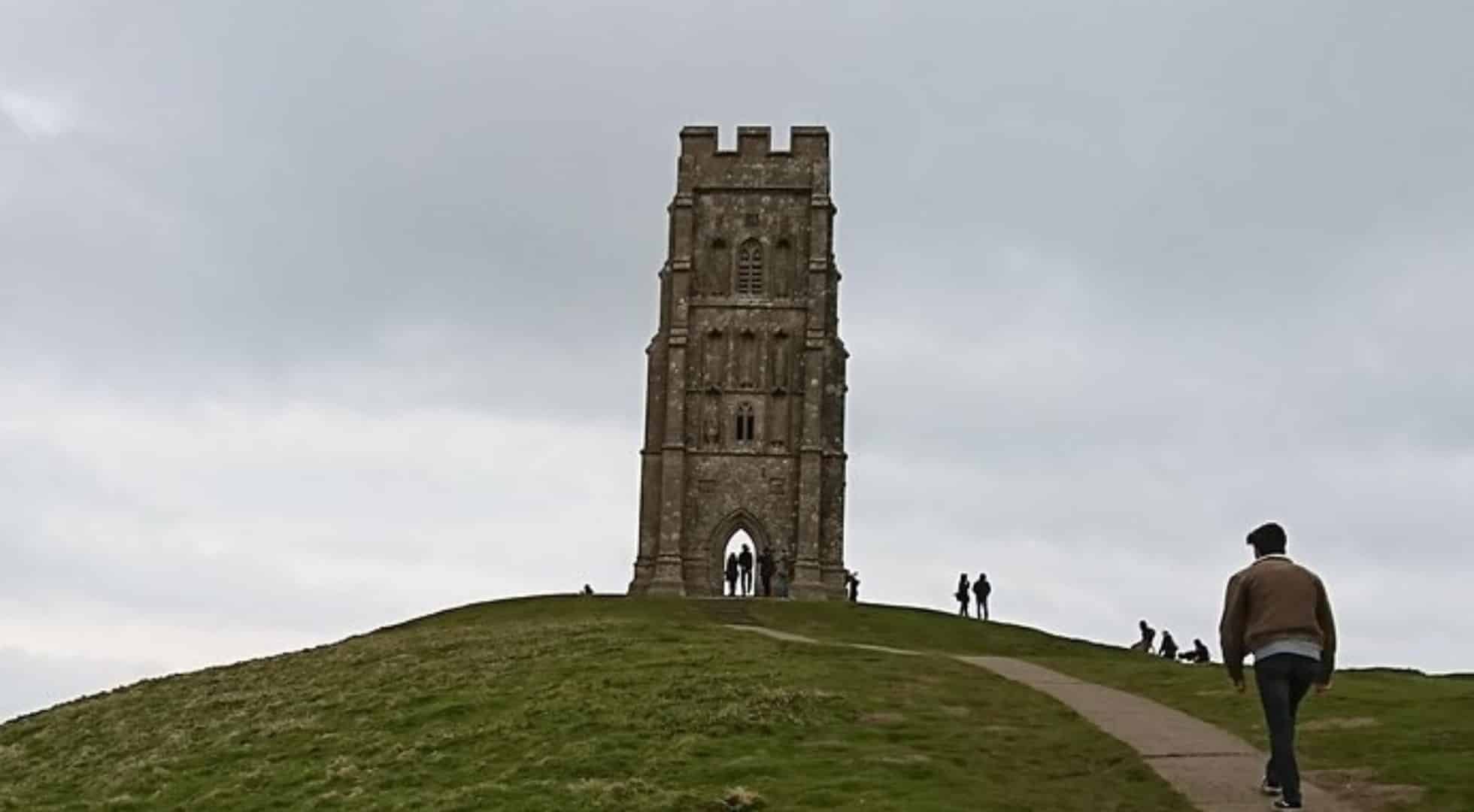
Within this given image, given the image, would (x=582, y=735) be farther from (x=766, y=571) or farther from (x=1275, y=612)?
(x=766, y=571)

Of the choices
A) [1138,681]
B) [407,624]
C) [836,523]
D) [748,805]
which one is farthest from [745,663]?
[836,523]

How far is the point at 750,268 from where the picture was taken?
79.7 m

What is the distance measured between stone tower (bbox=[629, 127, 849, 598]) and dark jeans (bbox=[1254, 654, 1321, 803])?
56181 mm

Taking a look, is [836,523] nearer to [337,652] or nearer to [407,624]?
[407,624]

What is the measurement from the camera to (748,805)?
20625mm

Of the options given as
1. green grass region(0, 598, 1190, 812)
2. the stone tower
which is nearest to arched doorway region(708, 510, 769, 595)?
the stone tower

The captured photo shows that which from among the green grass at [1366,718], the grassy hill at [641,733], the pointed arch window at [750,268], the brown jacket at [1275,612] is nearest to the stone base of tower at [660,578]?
the pointed arch window at [750,268]

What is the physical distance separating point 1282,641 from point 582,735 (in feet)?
39.3

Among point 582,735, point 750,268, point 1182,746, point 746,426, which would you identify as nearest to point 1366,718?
point 1182,746

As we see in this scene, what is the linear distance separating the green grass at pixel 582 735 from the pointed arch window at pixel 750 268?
34.3 meters

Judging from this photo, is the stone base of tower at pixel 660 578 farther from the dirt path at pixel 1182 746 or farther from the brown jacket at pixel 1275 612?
the brown jacket at pixel 1275 612

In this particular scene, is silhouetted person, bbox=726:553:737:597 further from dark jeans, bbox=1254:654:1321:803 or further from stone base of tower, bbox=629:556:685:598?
dark jeans, bbox=1254:654:1321:803

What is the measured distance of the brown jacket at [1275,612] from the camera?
18.1m

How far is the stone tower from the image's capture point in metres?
76.5
